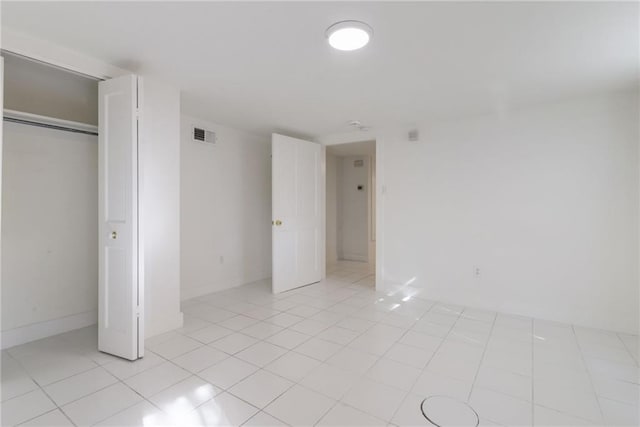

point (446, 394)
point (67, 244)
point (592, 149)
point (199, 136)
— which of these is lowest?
point (446, 394)

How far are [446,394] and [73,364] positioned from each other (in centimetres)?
274

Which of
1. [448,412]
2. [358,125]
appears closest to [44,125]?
[358,125]

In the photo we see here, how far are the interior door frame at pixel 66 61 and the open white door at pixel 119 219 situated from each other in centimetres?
3

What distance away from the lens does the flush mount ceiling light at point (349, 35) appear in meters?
1.95

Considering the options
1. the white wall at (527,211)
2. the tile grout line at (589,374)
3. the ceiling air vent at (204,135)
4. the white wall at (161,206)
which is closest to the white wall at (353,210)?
the white wall at (527,211)

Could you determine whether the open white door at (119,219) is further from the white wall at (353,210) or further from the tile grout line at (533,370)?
the white wall at (353,210)

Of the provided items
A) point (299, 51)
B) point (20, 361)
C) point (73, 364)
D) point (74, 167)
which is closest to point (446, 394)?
point (299, 51)

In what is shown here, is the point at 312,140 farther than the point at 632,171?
Yes

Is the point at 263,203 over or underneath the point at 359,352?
over

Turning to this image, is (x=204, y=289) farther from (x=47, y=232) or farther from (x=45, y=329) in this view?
(x=47, y=232)

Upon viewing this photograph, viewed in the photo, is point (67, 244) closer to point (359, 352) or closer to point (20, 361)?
point (20, 361)

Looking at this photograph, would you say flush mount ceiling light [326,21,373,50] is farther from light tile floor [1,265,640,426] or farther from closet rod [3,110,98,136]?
closet rod [3,110,98,136]

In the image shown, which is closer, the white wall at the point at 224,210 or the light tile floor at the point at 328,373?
the light tile floor at the point at 328,373

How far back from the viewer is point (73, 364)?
2400mm
